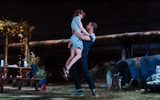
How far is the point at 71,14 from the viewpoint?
1393 cm

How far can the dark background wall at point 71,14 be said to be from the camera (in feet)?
44.9

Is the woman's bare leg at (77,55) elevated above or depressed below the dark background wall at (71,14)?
below

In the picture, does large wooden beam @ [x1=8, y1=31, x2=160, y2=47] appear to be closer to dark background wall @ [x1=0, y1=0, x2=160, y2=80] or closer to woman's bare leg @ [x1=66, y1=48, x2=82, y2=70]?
dark background wall @ [x1=0, y1=0, x2=160, y2=80]

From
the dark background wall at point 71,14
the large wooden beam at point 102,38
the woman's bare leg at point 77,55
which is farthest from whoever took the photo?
the dark background wall at point 71,14

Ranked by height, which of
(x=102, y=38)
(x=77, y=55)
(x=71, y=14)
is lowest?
(x=77, y=55)

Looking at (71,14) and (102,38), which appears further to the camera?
(71,14)

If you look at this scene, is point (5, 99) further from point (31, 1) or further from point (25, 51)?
point (31, 1)

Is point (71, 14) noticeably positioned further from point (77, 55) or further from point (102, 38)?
point (77, 55)

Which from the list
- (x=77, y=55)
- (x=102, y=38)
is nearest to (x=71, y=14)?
(x=102, y=38)

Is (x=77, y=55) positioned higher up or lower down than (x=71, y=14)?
lower down

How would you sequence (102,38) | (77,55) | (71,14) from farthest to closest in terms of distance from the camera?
1. (71,14)
2. (102,38)
3. (77,55)

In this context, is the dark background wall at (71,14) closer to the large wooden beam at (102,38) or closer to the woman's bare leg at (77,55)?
the large wooden beam at (102,38)

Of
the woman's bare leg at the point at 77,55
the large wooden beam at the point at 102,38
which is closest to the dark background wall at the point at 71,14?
the large wooden beam at the point at 102,38

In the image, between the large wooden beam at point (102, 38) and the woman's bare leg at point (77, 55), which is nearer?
the woman's bare leg at point (77, 55)
